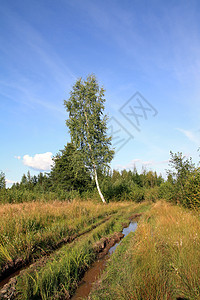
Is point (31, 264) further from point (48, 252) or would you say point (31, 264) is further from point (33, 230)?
point (33, 230)

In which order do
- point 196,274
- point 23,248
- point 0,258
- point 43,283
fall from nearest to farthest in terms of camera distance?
1. point 196,274
2. point 43,283
3. point 0,258
4. point 23,248

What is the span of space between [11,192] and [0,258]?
1098 centimetres

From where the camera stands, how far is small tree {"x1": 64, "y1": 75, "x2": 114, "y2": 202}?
18.2 metres

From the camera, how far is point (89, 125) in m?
18.8

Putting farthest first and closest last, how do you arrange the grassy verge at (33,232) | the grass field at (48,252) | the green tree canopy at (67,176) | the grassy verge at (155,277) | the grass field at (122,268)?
the green tree canopy at (67,176) → the grassy verge at (33,232) → the grass field at (48,252) → the grass field at (122,268) → the grassy verge at (155,277)

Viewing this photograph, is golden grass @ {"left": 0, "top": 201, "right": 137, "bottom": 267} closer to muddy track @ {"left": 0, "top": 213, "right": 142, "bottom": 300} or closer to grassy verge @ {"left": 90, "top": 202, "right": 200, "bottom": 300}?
muddy track @ {"left": 0, "top": 213, "right": 142, "bottom": 300}

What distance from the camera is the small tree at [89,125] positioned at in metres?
18.2

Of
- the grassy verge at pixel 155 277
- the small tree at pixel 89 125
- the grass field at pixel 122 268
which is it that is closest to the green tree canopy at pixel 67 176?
the small tree at pixel 89 125

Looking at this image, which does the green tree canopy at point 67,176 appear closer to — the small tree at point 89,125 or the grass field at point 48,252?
the small tree at point 89,125

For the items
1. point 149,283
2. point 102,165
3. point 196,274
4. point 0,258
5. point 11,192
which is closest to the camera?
point 149,283

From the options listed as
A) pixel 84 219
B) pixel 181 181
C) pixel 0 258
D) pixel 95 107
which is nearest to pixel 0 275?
pixel 0 258

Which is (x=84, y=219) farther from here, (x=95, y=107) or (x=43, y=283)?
(x=95, y=107)

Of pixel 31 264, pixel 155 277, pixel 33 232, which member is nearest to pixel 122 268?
pixel 155 277

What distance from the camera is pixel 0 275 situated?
14.3 ft
